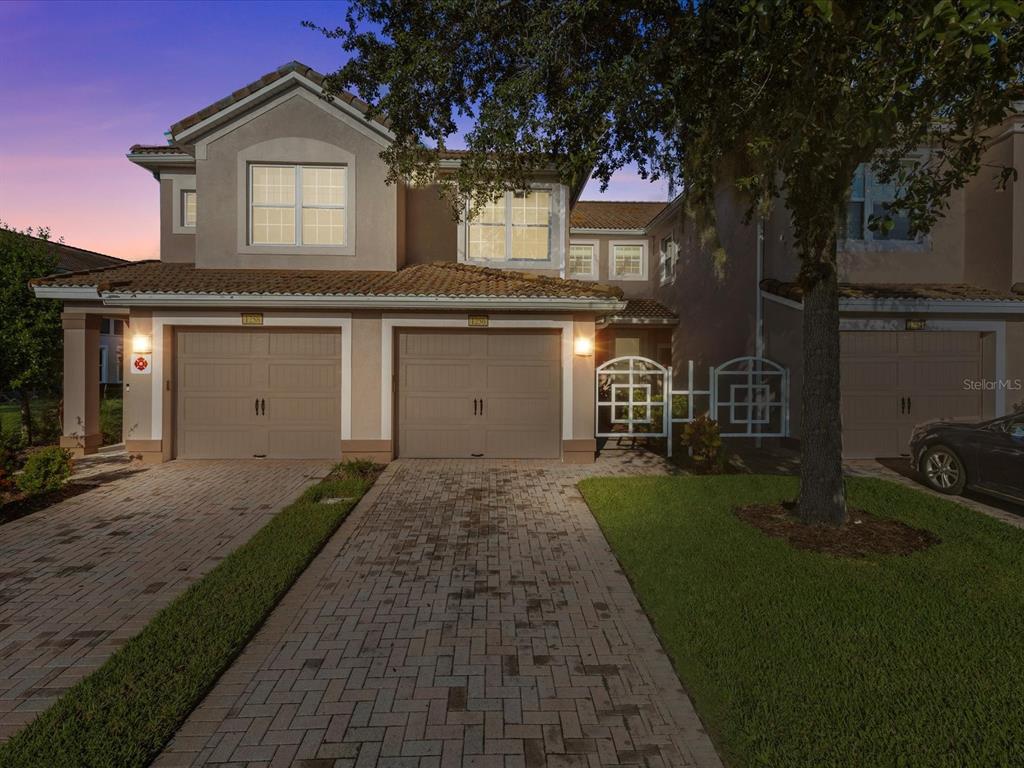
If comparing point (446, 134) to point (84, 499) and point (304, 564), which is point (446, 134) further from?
Answer: point (84, 499)

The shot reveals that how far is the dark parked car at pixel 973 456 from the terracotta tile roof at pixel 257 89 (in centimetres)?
1136

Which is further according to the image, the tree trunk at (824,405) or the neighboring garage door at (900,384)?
the neighboring garage door at (900,384)

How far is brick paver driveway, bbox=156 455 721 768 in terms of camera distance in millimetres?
3158

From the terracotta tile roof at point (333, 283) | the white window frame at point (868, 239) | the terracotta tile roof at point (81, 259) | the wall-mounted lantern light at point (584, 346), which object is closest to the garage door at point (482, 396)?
the wall-mounted lantern light at point (584, 346)

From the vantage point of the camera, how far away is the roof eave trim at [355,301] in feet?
34.8

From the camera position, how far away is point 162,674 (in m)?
3.78

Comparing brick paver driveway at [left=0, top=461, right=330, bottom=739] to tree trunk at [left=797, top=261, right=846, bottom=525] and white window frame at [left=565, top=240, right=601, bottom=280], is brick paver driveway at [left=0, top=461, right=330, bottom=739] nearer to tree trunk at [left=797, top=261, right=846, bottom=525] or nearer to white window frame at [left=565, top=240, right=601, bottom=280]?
tree trunk at [left=797, top=261, right=846, bottom=525]

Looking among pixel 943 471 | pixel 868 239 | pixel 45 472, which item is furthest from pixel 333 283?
pixel 868 239

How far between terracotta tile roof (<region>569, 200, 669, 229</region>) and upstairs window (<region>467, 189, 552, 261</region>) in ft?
29.7

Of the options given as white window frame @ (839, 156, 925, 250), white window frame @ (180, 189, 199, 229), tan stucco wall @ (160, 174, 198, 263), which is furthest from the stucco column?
white window frame @ (839, 156, 925, 250)

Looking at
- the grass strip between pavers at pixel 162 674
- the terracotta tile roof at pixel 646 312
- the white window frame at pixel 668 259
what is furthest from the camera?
the white window frame at pixel 668 259

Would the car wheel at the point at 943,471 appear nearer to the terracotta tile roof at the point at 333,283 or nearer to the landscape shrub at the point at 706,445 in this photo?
the landscape shrub at the point at 706,445

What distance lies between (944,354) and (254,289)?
1380cm
